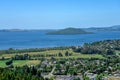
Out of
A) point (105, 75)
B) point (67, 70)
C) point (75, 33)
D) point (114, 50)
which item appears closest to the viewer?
point (105, 75)

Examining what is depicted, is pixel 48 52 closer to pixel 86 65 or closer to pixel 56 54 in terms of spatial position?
pixel 56 54

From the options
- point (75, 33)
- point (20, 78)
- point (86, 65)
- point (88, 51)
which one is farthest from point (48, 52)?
point (75, 33)

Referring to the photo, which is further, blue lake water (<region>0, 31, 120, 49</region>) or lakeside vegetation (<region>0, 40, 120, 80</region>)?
blue lake water (<region>0, 31, 120, 49</region>)

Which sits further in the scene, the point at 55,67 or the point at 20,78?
the point at 55,67

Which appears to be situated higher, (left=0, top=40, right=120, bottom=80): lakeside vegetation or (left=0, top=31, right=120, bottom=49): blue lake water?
(left=0, top=40, right=120, bottom=80): lakeside vegetation

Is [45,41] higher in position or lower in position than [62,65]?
lower

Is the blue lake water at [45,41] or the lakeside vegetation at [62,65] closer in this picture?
the lakeside vegetation at [62,65]

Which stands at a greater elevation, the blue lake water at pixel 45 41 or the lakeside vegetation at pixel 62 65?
the lakeside vegetation at pixel 62 65

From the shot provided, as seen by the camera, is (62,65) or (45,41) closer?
(62,65)
